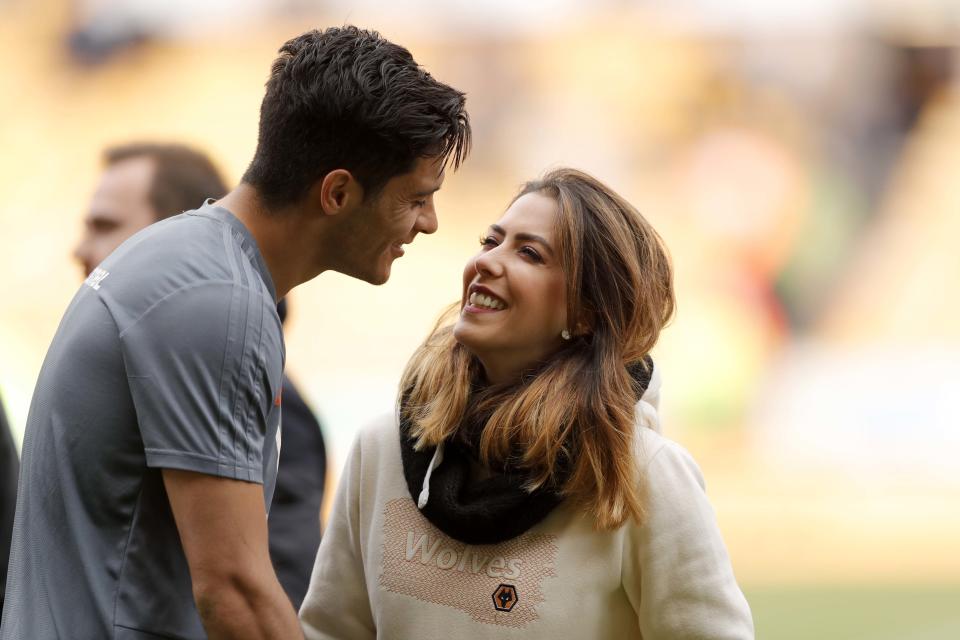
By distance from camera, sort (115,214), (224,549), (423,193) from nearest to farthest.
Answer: (224,549) → (423,193) → (115,214)

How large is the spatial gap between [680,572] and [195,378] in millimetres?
802

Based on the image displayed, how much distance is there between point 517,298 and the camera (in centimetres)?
211

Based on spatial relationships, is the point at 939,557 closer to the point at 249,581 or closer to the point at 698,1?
the point at 698,1

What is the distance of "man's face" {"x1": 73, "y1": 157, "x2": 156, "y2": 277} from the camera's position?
2766 millimetres

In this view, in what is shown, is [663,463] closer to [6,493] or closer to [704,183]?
[6,493]

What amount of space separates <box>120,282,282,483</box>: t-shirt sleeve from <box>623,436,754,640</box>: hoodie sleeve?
26.3 inches

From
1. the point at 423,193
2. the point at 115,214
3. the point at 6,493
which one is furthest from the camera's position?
the point at 115,214

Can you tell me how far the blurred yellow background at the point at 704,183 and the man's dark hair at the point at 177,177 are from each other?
16.8 feet

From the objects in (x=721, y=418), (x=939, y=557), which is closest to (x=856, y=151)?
(x=721, y=418)

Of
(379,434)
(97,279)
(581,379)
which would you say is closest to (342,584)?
(379,434)

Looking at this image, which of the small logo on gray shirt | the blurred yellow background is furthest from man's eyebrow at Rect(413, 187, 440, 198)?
the blurred yellow background

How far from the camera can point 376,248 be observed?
5.99 ft

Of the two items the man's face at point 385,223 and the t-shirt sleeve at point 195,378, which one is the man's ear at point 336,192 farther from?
the t-shirt sleeve at point 195,378

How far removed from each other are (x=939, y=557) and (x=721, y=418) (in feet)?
5.17
